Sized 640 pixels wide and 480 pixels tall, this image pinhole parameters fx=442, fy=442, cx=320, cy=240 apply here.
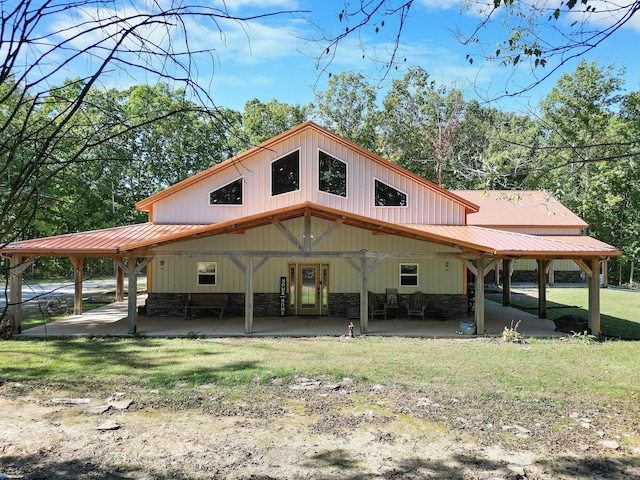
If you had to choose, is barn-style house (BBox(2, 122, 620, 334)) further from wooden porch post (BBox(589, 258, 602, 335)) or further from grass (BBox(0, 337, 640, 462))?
grass (BBox(0, 337, 640, 462))

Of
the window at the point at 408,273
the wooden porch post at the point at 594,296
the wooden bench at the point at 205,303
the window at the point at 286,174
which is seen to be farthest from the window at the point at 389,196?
the wooden bench at the point at 205,303

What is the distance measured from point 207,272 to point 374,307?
18.9 ft

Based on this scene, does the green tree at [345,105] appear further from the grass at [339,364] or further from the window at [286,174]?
the grass at [339,364]

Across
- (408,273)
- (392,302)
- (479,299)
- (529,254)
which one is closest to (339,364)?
(479,299)

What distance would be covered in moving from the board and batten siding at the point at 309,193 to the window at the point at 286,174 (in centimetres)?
16

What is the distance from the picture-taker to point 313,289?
15.3 meters

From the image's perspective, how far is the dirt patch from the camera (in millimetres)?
4461

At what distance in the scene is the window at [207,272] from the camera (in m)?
15.1

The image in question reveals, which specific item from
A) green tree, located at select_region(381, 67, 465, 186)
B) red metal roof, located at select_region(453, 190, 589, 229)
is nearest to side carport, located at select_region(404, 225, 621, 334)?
red metal roof, located at select_region(453, 190, 589, 229)

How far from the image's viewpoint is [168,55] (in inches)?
64.2

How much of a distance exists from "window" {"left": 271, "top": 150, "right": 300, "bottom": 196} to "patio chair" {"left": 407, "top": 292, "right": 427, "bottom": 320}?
18.0 feet

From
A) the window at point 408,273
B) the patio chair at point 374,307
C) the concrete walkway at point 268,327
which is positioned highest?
the window at point 408,273

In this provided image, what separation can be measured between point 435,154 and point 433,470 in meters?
33.8

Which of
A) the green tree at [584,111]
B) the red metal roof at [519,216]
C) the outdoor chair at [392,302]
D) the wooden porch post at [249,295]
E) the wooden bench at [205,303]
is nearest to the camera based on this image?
the wooden porch post at [249,295]
